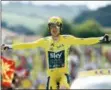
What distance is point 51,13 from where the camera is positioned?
20.5 meters

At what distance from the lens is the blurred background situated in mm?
19094

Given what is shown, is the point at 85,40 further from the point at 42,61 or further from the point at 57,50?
the point at 42,61

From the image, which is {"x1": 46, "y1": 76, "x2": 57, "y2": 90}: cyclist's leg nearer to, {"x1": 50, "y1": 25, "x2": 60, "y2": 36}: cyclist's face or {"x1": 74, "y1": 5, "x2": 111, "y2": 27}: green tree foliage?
{"x1": 50, "y1": 25, "x2": 60, "y2": 36}: cyclist's face

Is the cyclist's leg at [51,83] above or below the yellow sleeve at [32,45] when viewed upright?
below

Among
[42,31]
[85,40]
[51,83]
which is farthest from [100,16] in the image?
[85,40]

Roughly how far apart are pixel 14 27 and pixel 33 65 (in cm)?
161

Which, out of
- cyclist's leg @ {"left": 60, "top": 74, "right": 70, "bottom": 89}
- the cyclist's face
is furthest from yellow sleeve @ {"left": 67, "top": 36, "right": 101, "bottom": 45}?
cyclist's leg @ {"left": 60, "top": 74, "right": 70, "bottom": 89}

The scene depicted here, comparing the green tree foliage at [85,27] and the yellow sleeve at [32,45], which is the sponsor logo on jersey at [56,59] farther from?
the green tree foliage at [85,27]

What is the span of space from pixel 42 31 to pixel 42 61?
0.89 metres

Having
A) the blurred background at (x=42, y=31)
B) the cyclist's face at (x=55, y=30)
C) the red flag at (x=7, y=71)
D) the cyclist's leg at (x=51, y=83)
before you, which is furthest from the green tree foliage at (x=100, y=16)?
the cyclist's face at (x=55, y=30)

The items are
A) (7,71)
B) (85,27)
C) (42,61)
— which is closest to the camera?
(7,71)

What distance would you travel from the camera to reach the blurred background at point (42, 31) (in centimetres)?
1909

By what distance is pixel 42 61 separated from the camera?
19984mm

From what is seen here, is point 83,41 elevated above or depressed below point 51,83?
above
